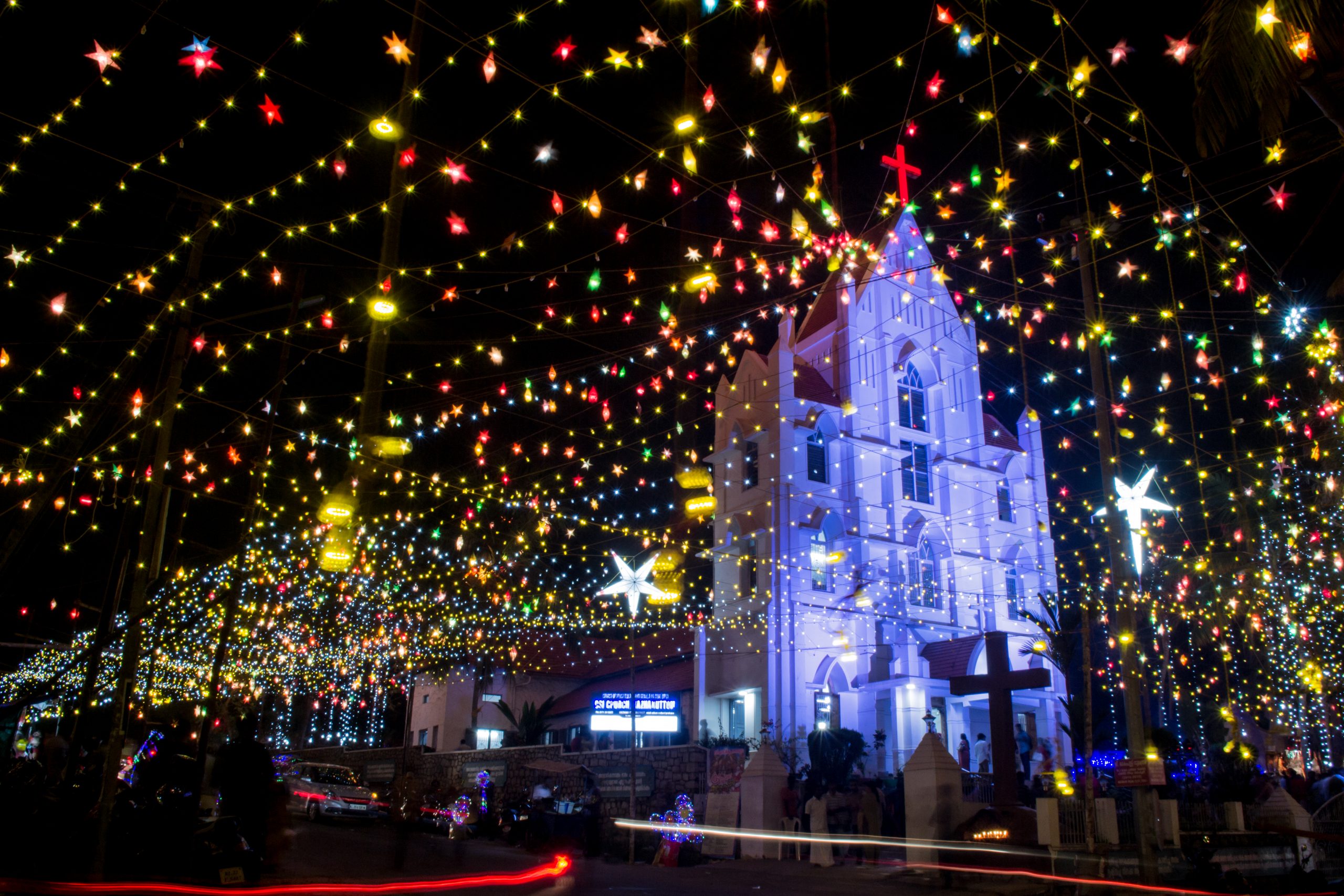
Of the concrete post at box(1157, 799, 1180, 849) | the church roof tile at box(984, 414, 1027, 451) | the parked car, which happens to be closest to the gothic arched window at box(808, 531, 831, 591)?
the church roof tile at box(984, 414, 1027, 451)

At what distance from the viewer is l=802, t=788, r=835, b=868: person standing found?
16531 millimetres

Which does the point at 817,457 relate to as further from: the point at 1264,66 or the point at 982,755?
the point at 1264,66

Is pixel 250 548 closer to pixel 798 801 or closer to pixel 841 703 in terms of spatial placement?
pixel 798 801

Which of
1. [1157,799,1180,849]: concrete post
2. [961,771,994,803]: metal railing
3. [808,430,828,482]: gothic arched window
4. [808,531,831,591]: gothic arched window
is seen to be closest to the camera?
[1157,799,1180,849]: concrete post

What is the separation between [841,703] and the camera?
2898cm

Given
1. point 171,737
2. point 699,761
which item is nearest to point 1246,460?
point 699,761

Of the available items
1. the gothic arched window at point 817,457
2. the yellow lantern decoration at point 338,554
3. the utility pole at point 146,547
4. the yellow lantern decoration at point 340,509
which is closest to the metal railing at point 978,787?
the gothic arched window at point 817,457

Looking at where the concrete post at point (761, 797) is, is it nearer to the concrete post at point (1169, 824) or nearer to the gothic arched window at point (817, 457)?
the concrete post at point (1169, 824)

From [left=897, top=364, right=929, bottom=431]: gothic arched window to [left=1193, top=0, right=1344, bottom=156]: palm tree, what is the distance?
961 inches

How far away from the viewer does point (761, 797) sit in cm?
1778

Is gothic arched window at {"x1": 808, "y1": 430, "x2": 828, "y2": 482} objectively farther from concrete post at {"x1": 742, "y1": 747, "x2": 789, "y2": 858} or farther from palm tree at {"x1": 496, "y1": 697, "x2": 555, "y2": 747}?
concrete post at {"x1": 742, "y1": 747, "x2": 789, "y2": 858}

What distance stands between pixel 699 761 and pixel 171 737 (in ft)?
48.7

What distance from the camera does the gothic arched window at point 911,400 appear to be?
33.2m

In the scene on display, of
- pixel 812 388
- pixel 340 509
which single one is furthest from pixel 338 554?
pixel 812 388
